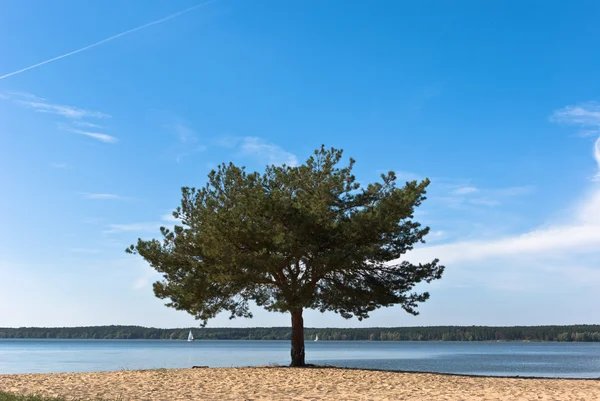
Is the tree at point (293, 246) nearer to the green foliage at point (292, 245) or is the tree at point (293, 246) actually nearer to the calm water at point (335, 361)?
the green foliage at point (292, 245)

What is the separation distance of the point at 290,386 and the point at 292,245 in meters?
6.57

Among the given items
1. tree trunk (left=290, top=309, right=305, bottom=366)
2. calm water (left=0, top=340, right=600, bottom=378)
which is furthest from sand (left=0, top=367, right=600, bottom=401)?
calm water (left=0, top=340, right=600, bottom=378)

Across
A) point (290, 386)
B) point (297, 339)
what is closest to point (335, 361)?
point (297, 339)

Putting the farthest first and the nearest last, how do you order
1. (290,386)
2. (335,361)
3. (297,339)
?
(335,361)
(297,339)
(290,386)

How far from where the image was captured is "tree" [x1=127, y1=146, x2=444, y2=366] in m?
25.2

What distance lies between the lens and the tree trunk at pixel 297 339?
91.1 ft

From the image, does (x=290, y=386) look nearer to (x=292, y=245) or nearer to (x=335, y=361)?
(x=292, y=245)

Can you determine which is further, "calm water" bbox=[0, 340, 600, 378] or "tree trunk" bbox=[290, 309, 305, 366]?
"calm water" bbox=[0, 340, 600, 378]

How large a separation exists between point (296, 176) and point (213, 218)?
4.53m

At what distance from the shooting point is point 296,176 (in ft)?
91.1

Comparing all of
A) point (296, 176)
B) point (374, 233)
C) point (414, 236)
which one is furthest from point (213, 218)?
point (414, 236)

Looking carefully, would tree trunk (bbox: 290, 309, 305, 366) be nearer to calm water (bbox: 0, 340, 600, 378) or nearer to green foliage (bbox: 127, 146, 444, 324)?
green foliage (bbox: 127, 146, 444, 324)

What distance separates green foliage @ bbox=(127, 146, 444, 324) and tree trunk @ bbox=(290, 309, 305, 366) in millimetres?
1111

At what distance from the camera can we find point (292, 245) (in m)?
24.8
